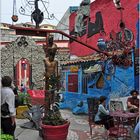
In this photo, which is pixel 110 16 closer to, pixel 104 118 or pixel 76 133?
pixel 76 133

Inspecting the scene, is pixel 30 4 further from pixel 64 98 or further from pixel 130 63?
pixel 64 98

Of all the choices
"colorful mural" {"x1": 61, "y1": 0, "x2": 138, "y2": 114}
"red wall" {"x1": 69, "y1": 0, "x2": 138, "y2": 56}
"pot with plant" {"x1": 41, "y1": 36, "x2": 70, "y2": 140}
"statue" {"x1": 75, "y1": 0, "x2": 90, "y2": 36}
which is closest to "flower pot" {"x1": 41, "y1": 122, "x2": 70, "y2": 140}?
"pot with plant" {"x1": 41, "y1": 36, "x2": 70, "y2": 140}

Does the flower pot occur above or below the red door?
below

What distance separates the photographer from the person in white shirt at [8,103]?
5171 millimetres

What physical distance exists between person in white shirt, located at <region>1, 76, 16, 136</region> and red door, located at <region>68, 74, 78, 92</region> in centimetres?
804

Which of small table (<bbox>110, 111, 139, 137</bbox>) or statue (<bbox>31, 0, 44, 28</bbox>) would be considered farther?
statue (<bbox>31, 0, 44, 28</bbox>)

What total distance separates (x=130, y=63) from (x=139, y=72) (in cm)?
44

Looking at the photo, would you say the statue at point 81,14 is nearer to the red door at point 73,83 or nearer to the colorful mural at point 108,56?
the colorful mural at point 108,56

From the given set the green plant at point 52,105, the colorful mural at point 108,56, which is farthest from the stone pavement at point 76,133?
the colorful mural at point 108,56

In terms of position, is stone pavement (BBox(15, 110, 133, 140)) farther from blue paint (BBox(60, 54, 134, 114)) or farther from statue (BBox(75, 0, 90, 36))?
statue (BBox(75, 0, 90, 36))

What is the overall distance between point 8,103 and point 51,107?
1.94 meters

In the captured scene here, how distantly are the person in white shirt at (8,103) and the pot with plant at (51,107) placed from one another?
1246mm

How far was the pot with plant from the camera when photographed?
654 centimetres

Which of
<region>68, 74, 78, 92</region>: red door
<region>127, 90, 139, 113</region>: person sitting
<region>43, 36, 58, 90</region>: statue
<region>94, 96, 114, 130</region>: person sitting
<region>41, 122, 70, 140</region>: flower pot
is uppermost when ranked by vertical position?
<region>43, 36, 58, 90</region>: statue
